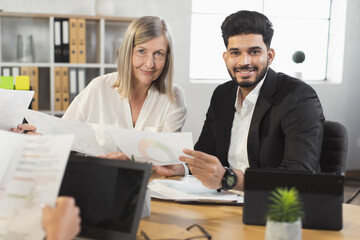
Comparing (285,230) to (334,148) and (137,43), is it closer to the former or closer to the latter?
(334,148)

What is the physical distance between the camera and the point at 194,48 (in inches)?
187

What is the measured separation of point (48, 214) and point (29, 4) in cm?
368

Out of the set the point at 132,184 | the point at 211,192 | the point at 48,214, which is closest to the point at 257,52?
the point at 211,192

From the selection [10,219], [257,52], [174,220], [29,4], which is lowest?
[174,220]

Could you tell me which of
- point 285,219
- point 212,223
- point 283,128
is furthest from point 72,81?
point 285,219

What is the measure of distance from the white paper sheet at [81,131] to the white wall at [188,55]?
288 cm

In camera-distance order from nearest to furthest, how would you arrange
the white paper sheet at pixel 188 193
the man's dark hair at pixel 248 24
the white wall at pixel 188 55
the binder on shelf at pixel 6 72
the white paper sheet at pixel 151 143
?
1. the white paper sheet at pixel 151 143
2. the white paper sheet at pixel 188 193
3. the man's dark hair at pixel 248 24
4. the binder on shelf at pixel 6 72
5. the white wall at pixel 188 55

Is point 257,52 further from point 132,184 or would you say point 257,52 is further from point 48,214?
point 48,214

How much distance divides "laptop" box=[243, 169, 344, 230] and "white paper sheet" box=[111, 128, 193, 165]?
10.1 inches

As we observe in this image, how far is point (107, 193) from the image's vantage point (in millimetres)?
1043

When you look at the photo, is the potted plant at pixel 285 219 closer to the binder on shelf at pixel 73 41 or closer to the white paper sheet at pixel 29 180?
the white paper sheet at pixel 29 180

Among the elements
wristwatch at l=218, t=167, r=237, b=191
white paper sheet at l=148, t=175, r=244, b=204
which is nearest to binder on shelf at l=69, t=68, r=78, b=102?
white paper sheet at l=148, t=175, r=244, b=204

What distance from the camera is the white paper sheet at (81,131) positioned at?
1467mm

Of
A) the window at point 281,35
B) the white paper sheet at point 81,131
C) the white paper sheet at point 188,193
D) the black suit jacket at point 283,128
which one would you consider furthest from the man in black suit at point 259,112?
the window at point 281,35
